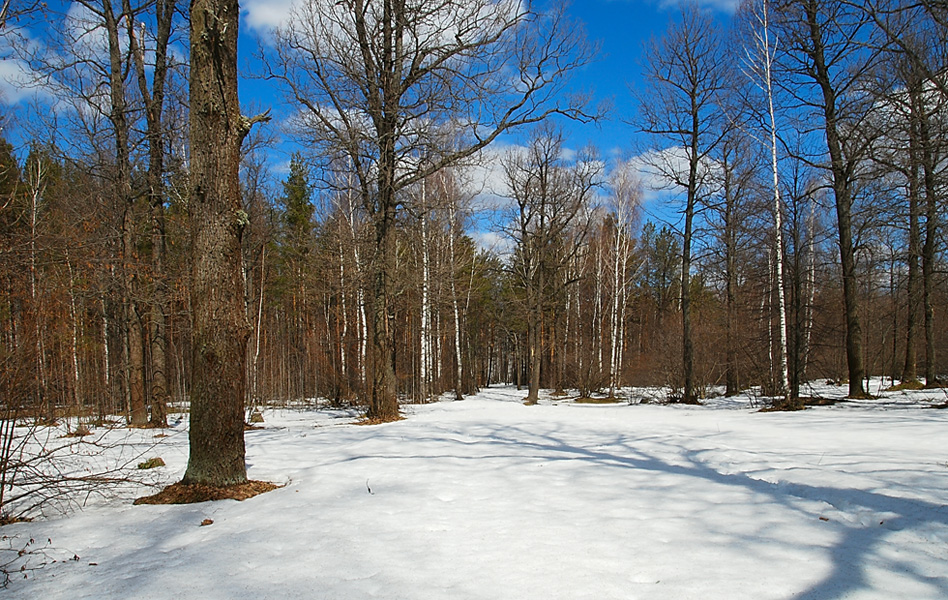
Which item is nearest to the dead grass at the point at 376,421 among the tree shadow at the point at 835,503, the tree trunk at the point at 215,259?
the tree shadow at the point at 835,503

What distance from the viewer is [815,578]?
273cm

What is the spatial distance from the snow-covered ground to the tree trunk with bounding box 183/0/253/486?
2.06ft

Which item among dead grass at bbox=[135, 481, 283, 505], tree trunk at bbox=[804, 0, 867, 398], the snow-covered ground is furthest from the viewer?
tree trunk at bbox=[804, 0, 867, 398]

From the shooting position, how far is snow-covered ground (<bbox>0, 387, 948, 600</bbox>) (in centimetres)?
268

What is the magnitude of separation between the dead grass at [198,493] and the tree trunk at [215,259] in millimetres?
77

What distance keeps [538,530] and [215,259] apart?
3593 millimetres

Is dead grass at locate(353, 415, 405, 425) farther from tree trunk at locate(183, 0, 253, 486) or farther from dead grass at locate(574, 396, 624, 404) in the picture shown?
dead grass at locate(574, 396, 624, 404)

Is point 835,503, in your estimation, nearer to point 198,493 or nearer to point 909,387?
point 198,493

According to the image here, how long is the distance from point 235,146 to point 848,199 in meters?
14.0

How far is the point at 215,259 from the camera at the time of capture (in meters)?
4.75

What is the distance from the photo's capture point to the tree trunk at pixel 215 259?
464 centimetres

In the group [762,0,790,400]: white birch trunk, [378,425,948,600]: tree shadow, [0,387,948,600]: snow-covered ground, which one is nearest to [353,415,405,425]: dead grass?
[378,425,948,600]: tree shadow

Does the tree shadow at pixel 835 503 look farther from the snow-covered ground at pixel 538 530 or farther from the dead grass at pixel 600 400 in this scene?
the dead grass at pixel 600 400

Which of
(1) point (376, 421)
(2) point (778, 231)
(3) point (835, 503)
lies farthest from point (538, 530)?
(2) point (778, 231)
